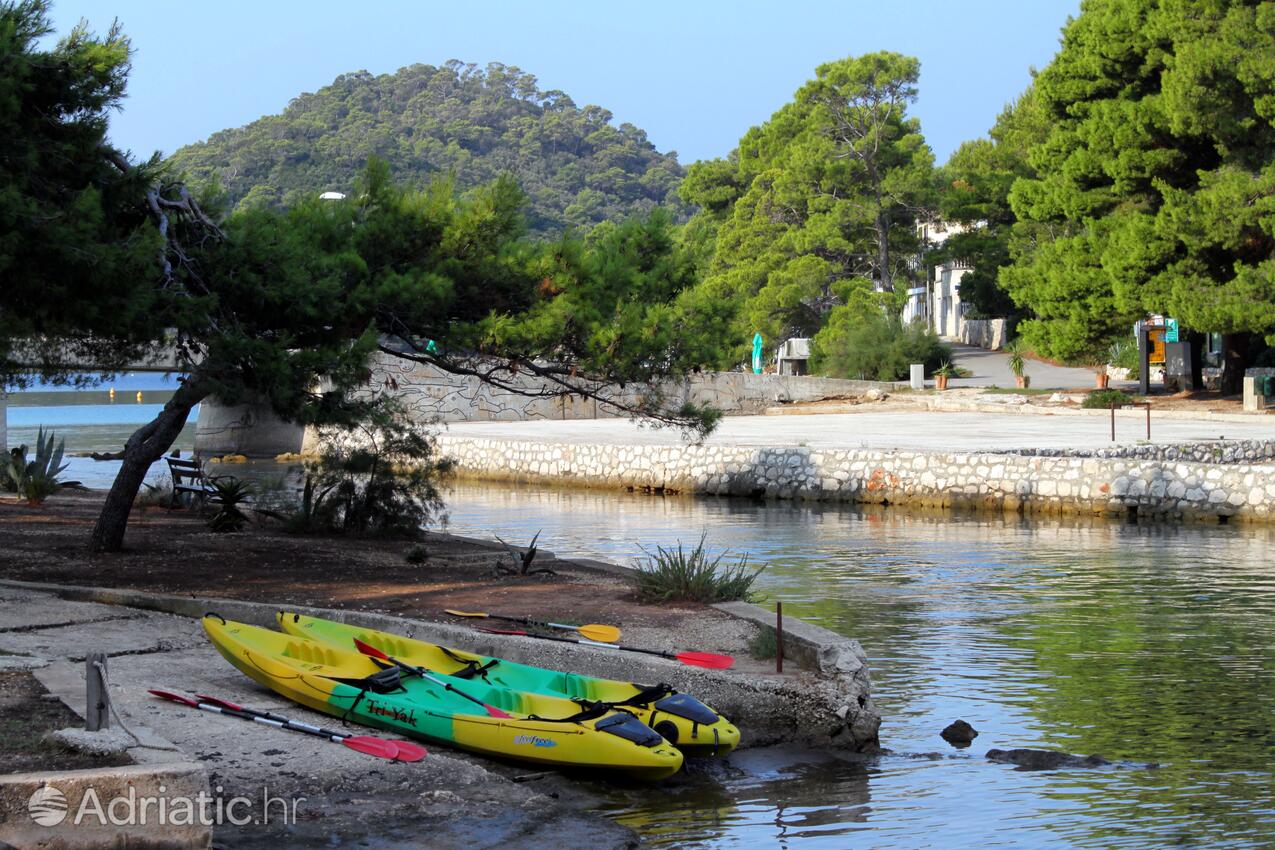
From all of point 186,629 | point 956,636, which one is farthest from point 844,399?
point 186,629

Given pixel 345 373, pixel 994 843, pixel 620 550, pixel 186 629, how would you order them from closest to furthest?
pixel 994 843 < pixel 186 629 < pixel 345 373 < pixel 620 550

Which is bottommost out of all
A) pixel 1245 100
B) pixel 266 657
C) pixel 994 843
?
pixel 994 843

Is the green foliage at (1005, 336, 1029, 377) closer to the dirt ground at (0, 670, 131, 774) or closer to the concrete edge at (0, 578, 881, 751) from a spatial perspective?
the concrete edge at (0, 578, 881, 751)

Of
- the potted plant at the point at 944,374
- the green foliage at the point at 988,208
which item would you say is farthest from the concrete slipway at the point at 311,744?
the green foliage at the point at 988,208

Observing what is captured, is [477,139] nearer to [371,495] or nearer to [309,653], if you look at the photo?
[371,495]

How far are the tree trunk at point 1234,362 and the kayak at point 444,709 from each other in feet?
116

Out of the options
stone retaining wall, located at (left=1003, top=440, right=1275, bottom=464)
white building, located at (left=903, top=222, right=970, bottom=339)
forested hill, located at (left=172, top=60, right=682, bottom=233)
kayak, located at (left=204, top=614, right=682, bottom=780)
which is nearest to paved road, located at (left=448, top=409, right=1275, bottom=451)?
stone retaining wall, located at (left=1003, top=440, right=1275, bottom=464)

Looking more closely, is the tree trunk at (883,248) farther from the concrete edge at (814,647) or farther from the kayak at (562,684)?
the kayak at (562,684)

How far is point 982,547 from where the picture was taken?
21.2 meters

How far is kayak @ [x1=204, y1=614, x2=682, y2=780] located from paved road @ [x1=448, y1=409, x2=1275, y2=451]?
18.6 meters

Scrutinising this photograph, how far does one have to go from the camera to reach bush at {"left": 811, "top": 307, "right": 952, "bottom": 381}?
170ft

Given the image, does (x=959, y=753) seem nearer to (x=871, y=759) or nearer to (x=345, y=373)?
(x=871, y=759)

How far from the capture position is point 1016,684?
460 inches

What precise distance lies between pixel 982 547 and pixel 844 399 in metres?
28.7
